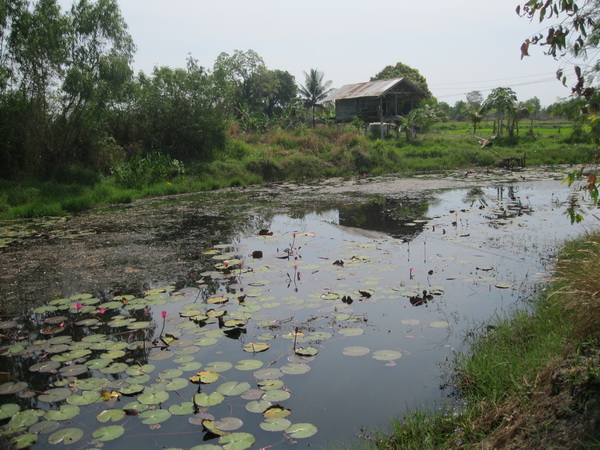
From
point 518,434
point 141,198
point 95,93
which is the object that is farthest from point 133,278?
point 95,93

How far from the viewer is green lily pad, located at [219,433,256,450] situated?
2.63m

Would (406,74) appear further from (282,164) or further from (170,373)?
(170,373)

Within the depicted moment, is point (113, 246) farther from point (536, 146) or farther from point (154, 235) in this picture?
point (536, 146)

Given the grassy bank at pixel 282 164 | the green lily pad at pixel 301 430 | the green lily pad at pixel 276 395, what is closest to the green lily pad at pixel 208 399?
the green lily pad at pixel 276 395

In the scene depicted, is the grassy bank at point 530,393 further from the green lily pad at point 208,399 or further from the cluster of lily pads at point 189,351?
the green lily pad at point 208,399

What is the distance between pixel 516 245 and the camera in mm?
6859

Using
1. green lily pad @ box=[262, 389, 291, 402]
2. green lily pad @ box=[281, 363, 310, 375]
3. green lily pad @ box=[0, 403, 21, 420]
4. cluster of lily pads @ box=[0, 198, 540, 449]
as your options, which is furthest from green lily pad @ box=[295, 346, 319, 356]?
green lily pad @ box=[0, 403, 21, 420]

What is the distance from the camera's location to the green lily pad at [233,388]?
3171 mm

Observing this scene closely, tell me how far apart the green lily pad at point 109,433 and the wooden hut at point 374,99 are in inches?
1120

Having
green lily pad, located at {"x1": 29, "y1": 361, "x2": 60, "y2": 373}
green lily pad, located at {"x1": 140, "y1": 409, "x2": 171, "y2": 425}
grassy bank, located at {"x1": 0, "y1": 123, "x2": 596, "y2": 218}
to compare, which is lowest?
green lily pad, located at {"x1": 140, "y1": 409, "x2": 171, "y2": 425}

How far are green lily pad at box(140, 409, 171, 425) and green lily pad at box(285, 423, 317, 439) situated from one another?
0.73 m

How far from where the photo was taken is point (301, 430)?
110 inches

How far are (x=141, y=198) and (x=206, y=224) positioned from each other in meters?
5.13

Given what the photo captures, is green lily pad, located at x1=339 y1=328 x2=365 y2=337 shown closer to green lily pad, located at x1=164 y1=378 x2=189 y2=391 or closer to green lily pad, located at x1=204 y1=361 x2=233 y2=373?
green lily pad, located at x1=204 y1=361 x2=233 y2=373
